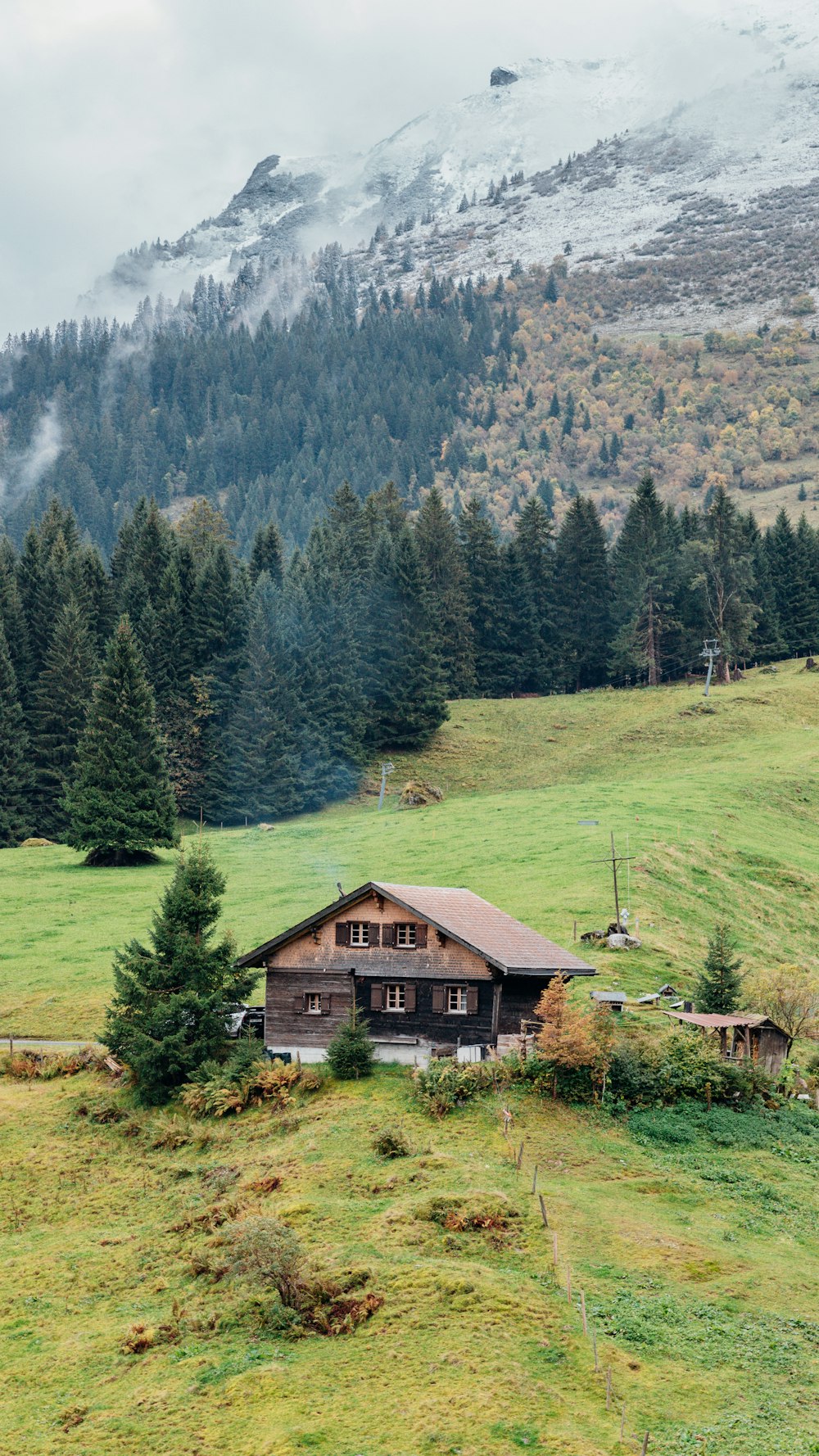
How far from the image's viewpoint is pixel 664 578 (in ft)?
409

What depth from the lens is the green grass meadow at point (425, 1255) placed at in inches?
981

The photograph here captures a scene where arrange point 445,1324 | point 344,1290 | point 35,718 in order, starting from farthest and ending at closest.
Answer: point 35,718 < point 344,1290 < point 445,1324

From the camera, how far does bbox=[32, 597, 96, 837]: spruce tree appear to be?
96625mm

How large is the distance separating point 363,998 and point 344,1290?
59.1 feet

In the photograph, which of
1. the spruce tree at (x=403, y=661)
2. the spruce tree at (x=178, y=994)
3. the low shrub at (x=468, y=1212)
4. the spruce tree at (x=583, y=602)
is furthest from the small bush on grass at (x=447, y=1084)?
the spruce tree at (x=583, y=602)

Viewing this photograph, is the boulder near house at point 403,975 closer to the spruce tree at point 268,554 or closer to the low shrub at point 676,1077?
the low shrub at point 676,1077

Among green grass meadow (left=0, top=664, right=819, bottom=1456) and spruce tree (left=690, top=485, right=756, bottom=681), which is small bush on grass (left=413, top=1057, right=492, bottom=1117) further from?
spruce tree (left=690, top=485, right=756, bottom=681)

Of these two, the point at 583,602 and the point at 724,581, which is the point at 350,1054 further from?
the point at 583,602

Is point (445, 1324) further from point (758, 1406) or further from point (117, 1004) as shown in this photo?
point (117, 1004)

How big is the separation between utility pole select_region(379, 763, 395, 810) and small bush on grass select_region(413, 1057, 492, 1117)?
184ft

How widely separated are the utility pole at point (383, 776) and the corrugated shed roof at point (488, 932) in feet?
159

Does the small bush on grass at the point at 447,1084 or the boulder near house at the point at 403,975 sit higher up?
the boulder near house at the point at 403,975

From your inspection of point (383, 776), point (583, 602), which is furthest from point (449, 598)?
point (383, 776)

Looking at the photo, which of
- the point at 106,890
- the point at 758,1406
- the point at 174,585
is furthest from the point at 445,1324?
the point at 174,585
